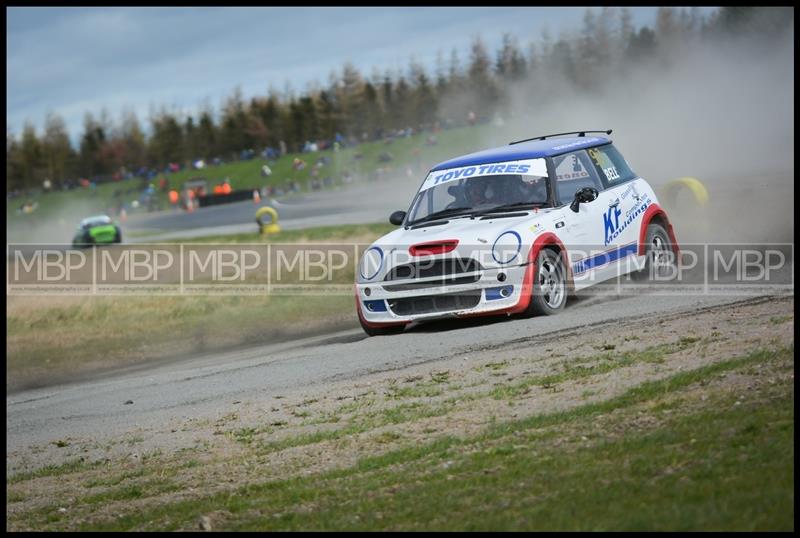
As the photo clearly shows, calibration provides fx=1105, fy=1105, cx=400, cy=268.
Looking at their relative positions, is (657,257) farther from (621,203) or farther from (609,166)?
(609,166)

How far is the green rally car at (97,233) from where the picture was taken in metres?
37.9

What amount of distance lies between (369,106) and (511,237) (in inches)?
3291

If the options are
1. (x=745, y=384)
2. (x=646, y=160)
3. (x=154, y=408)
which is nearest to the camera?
(x=745, y=384)

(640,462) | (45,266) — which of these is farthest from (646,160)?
(640,462)

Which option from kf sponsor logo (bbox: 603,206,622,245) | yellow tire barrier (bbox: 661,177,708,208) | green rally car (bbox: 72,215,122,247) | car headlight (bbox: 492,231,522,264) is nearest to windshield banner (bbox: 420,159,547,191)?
kf sponsor logo (bbox: 603,206,622,245)

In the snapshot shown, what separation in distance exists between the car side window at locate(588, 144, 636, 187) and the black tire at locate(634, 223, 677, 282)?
688 mm

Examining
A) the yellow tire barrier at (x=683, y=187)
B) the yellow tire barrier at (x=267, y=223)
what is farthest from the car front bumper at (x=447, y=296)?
the yellow tire barrier at (x=267, y=223)

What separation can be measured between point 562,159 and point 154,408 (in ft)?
17.3

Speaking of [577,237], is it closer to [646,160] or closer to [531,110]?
[646,160]

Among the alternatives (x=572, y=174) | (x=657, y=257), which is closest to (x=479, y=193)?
(x=572, y=174)

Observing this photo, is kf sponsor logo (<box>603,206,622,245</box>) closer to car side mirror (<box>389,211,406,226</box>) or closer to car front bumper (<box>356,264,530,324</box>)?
car front bumper (<box>356,264,530,324</box>)

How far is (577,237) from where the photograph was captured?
11.8 meters

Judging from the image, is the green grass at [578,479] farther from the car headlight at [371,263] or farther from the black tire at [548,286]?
the car headlight at [371,263]

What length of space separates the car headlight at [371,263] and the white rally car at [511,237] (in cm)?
1
